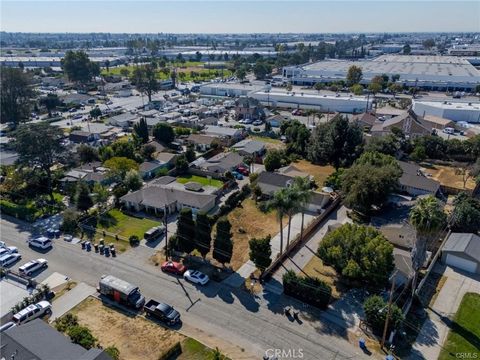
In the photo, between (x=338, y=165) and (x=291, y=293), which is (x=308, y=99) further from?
(x=291, y=293)

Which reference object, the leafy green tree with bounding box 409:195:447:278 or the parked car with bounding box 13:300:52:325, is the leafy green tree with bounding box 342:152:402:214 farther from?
the parked car with bounding box 13:300:52:325

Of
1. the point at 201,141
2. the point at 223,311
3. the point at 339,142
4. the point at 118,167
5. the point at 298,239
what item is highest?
the point at 339,142

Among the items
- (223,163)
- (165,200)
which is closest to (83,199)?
(165,200)

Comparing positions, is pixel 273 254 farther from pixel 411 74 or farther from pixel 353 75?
pixel 411 74

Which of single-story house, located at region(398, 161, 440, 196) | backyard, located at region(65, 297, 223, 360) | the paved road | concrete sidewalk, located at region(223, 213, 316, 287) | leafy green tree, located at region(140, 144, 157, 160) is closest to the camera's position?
backyard, located at region(65, 297, 223, 360)

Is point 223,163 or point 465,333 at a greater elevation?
point 223,163

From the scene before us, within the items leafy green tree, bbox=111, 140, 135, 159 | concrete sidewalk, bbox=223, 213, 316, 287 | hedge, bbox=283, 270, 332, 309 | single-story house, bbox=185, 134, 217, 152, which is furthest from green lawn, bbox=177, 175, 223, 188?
hedge, bbox=283, 270, 332, 309

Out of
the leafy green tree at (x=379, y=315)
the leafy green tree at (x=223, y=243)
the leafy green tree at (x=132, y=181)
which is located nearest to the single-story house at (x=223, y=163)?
the leafy green tree at (x=132, y=181)

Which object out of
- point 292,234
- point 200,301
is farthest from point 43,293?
point 292,234

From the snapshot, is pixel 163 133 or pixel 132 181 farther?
pixel 163 133
